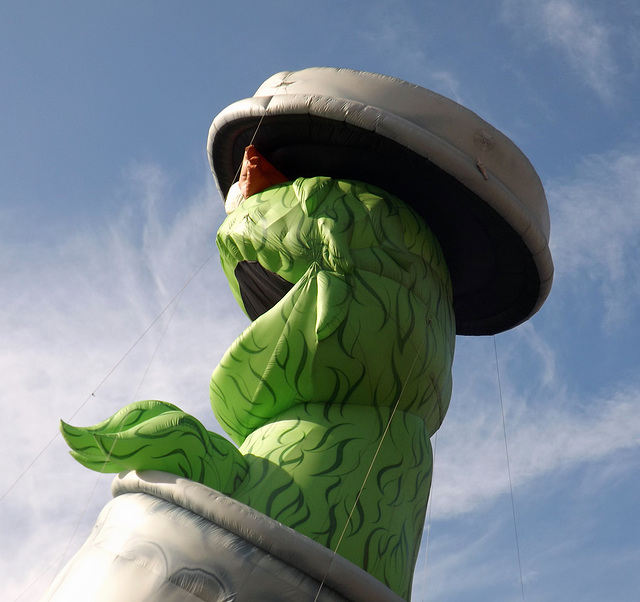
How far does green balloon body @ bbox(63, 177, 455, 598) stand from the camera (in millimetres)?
6590

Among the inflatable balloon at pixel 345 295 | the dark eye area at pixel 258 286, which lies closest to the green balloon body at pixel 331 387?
the inflatable balloon at pixel 345 295

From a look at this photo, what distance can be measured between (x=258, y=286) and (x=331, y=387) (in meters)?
1.51

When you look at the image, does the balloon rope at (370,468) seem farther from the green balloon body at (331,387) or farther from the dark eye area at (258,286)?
the dark eye area at (258,286)

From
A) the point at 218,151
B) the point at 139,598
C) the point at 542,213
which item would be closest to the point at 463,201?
the point at 542,213

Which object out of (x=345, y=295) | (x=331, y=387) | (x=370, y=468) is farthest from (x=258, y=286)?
(x=370, y=468)

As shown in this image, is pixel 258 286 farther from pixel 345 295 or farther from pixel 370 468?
pixel 370 468

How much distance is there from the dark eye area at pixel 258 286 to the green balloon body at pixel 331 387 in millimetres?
126

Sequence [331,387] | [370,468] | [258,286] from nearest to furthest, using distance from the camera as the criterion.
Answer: [370,468]
[331,387]
[258,286]

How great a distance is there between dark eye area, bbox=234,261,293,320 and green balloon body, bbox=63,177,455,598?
0.41 feet

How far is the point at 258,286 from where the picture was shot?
27.6ft

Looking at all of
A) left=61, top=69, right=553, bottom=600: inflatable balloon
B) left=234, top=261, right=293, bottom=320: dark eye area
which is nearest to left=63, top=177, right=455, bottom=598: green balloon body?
left=61, top=69, right=553, bottom=600: inflatable balloon

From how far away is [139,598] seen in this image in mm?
5773

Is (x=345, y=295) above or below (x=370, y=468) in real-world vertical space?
above

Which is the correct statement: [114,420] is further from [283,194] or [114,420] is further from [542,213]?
[542,213]
